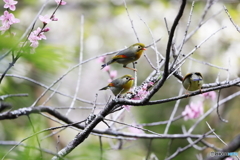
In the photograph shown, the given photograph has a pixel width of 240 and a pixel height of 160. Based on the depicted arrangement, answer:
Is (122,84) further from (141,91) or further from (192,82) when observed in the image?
(192,82)

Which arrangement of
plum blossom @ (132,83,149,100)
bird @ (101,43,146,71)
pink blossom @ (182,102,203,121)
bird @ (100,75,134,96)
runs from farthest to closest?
pink blossom @ (182,102,203,121) < bird @ (101,43,146,71) < bird @ (100,75,134,96) < plum blossom @ (132,83,149,100)

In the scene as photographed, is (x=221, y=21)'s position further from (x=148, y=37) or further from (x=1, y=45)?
(x=1, y=45)

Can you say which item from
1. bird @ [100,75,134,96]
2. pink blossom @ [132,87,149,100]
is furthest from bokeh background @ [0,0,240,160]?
pink blossom @ [132,87,149,100]

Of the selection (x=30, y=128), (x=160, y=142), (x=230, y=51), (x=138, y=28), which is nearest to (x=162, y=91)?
(x=160, y=142)

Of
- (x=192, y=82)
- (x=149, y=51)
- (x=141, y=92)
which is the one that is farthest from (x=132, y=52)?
(x=149, y=51)

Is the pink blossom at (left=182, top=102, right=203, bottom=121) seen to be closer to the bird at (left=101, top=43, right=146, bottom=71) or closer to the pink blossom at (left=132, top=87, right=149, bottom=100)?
the bird at (left=101, top=43, right=146, bottom=71)

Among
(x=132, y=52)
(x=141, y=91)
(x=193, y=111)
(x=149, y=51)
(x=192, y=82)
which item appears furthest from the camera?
(x=149, y=51)

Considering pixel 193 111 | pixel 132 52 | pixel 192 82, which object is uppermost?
pixel 132 52

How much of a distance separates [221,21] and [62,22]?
4127 millimetres

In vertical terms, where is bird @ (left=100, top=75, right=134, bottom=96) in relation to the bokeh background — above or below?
below

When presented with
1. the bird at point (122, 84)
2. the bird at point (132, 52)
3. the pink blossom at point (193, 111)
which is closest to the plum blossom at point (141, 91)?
the bird at point (122, 84)

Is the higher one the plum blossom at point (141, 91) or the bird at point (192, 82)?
the plum blossom at point (141, 91)

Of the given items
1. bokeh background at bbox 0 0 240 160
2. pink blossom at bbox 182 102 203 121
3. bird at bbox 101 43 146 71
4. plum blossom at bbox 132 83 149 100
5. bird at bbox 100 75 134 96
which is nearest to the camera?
plum blossom at bbox 132 83 149 100

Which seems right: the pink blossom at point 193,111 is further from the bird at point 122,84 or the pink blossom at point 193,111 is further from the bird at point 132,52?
the bird at point 122,84
